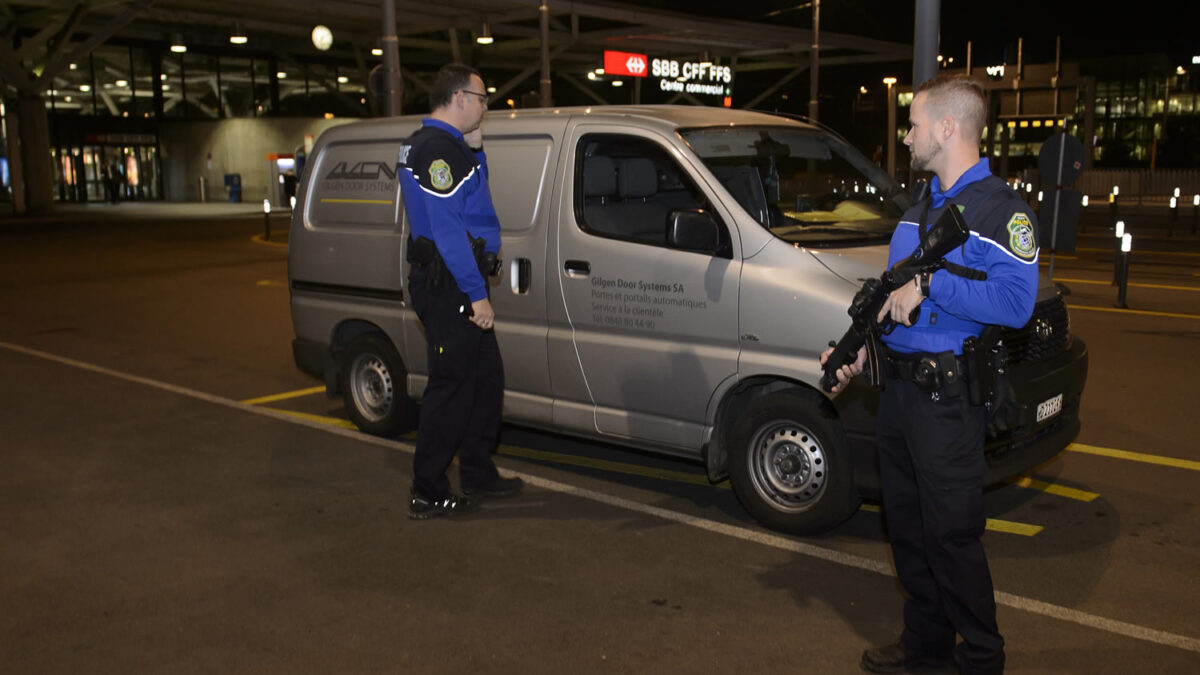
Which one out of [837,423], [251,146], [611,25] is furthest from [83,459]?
[251,146]

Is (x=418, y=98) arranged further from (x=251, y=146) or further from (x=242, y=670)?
(x=242, y=670)

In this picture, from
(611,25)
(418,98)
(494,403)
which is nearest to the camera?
(494,403)

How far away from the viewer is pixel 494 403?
5723 mm

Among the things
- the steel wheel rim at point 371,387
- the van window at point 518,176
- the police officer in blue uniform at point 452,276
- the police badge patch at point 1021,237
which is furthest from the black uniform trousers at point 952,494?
the steel wheel rim at point 371,387

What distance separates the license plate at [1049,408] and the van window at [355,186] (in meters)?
3.88

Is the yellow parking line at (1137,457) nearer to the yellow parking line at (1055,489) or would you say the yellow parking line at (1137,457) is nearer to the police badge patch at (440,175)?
the yellow parking line at (1055,489)

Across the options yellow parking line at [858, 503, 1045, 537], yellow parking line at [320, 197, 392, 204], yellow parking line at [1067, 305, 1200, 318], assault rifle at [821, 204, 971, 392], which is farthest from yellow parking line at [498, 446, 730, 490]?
yellow parking line at [1067, 305, 1200, 318]

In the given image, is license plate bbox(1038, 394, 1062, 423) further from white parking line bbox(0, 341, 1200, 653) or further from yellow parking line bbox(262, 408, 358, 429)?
yellow parking line bbox(262, 408, 358, 429)

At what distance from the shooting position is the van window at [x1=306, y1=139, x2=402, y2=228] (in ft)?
22.3

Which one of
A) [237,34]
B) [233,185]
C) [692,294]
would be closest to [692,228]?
[692,294]

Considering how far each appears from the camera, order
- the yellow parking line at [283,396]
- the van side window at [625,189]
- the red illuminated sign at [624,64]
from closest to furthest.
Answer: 1. the van side window at [625,189]
2. the yellow parking line at [283,396]
3. the red illuminated sign at [624,64]

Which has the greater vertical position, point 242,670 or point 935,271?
point 935,271

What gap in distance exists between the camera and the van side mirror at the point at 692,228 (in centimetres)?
510

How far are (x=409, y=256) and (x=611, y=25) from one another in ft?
105
